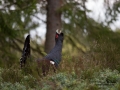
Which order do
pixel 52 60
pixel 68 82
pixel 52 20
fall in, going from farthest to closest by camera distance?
pixel 52 20 → pixel 52 60 → pixel 68 82

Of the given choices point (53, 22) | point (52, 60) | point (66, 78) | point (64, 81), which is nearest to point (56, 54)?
point (52, 60)

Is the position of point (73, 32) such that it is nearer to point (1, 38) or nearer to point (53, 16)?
point (53, 16)

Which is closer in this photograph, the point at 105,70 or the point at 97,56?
the point at 105,70

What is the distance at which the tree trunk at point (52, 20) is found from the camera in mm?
15883

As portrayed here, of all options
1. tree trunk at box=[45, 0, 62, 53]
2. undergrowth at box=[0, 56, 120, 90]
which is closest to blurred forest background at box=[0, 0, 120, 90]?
tree trunk at box=[45, 0, 62, 53]

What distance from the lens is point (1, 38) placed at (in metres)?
15.2

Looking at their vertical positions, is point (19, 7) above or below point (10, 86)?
above

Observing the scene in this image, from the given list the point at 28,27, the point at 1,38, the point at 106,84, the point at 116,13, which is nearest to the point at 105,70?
the point at 106,84

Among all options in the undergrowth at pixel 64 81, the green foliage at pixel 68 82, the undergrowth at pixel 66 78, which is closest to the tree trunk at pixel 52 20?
the undergrowth at pixel 66 78

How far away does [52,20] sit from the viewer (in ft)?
52.9

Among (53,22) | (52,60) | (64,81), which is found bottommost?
(64,81)

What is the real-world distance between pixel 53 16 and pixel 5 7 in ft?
7.47

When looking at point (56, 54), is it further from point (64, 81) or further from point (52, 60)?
point (64, 81)

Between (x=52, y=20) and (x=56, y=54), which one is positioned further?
(x=52, y=20)
